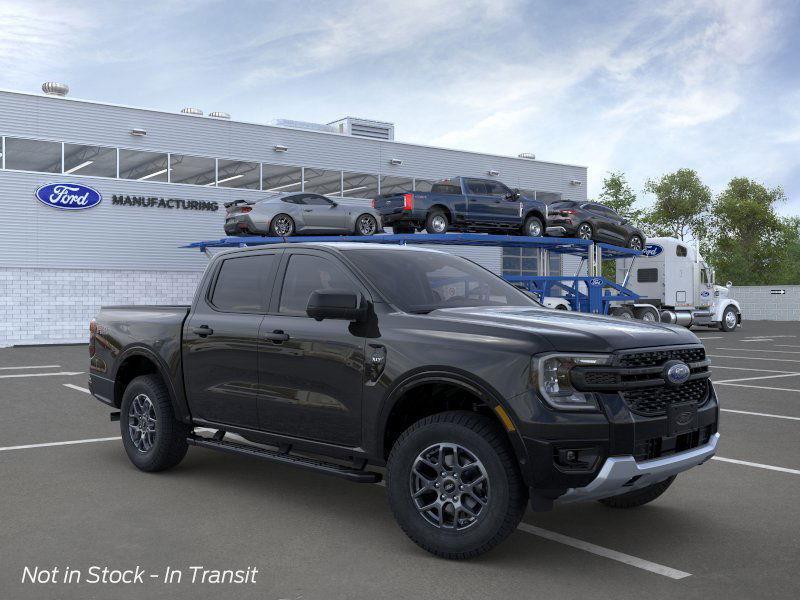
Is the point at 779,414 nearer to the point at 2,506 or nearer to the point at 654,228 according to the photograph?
the point at 2,506

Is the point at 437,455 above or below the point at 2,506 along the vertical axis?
above

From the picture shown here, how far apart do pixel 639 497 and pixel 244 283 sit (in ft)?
10.8

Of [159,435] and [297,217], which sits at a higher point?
[297,217]

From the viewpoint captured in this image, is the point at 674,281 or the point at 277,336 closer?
the point at 277,336

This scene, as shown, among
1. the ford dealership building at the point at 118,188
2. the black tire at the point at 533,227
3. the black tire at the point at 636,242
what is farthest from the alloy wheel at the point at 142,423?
the black tire at the point at 636,242

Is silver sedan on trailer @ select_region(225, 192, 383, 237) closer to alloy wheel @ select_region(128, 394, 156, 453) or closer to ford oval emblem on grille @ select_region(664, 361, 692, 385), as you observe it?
alloy wheel @ select_region(128, 394, 156, 453)

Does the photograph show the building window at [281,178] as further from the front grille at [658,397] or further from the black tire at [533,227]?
the front grille at [658,397]

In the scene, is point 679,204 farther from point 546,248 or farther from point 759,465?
point 759,465

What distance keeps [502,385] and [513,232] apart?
20835mm

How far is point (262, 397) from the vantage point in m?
5.97

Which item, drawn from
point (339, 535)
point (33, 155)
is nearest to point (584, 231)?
point (33, 155)

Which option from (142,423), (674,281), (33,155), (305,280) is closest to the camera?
(305,280)

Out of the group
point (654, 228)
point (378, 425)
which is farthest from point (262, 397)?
point (654, 228)

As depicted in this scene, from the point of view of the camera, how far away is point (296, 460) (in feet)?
18.8
